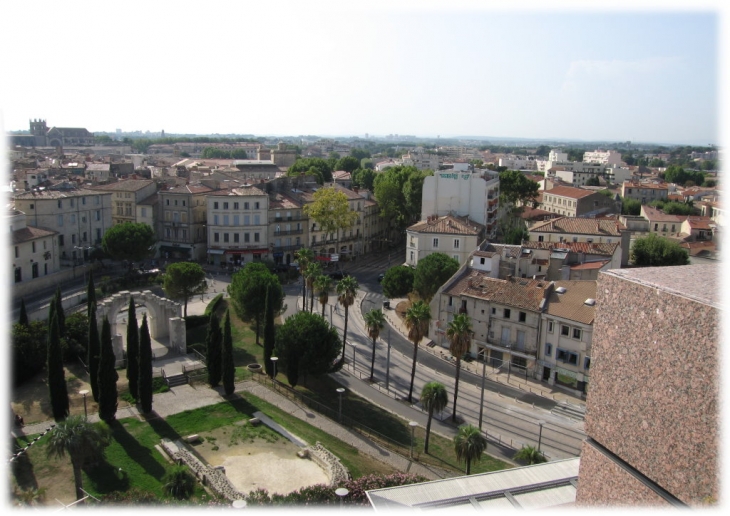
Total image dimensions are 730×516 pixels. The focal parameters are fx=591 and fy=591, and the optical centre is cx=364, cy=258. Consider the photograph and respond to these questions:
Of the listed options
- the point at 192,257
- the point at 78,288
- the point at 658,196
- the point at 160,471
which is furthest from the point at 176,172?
the point at 658,196

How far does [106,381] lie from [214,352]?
7987mm

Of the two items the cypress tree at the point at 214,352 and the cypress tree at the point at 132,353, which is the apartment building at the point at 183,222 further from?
the cypress tree at the point at 132,353

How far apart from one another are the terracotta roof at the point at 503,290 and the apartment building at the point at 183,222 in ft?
130

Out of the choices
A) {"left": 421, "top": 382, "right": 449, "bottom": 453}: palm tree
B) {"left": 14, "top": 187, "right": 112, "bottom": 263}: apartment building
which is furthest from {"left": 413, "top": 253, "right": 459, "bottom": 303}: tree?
{"left": 14, "top": 187, "right": 112, "bottom": 263}: apartment building

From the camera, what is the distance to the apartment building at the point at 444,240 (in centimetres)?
7169

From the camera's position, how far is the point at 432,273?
60750 millimetres

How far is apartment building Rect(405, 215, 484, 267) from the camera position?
71.7 m

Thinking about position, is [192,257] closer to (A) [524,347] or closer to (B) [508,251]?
(B) [508,251]

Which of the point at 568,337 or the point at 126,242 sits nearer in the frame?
the point at 568,337

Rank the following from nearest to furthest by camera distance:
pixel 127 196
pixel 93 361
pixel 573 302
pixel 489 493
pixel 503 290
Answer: pixel 489 493 → pixel 93 361 → pixel 573 302 → pixel 503 290 → pixel 127 196

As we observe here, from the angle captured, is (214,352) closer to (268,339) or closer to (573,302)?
(268,339)

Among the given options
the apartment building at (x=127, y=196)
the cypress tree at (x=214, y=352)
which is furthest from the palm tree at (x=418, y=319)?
the apartment building at (x=127, y=196)

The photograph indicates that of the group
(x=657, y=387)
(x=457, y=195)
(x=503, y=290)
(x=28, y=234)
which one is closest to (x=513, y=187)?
(x=457, y=195)

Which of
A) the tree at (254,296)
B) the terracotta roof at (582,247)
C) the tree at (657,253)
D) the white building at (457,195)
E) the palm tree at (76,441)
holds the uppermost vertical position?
the white building at (457,195)
